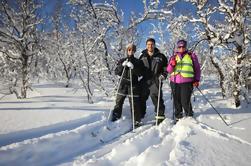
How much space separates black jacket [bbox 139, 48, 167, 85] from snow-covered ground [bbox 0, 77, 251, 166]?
1207 mm

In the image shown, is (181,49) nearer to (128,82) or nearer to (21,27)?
(128,82)

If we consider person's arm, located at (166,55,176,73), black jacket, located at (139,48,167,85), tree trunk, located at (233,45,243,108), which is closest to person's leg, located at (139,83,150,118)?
black jacket, located at (139,48,167,85)

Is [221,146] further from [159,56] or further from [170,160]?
[159,56]

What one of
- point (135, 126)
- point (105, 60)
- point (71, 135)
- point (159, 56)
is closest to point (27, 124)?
point (71, 135)

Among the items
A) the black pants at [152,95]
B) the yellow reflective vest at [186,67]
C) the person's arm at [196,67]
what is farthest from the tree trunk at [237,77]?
the black pants at [152,95]

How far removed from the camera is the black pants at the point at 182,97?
22.9 feet

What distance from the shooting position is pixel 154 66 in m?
7.38

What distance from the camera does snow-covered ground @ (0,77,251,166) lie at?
4254 mm

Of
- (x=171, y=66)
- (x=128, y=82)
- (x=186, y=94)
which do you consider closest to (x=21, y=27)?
(x=128, y=82)

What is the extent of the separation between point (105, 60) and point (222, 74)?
465cm

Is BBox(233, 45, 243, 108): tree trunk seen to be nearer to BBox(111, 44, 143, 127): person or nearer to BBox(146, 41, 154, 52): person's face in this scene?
BBox(146, 41, 154, 52): person's face

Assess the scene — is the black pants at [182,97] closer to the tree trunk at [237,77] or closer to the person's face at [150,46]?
the person's face at [150,46]

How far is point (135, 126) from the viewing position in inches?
273

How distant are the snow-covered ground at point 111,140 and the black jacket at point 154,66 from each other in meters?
1.21
